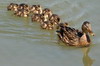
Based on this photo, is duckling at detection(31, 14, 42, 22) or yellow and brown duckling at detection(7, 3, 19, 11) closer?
duckling at detection(31, 14, 42, 22)

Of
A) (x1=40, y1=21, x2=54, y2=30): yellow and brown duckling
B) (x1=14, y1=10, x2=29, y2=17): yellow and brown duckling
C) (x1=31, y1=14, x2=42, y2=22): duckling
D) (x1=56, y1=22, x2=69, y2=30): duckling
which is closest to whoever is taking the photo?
(x1=56, y1=22, x2=69, y2=30): duckling

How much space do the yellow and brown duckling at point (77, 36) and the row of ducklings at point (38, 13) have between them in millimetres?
811

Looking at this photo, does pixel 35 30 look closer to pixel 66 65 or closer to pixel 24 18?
pixel 24 18

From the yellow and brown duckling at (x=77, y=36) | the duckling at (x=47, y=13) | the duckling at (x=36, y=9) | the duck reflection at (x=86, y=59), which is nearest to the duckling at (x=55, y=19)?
the duckling at (x=47, y=13)

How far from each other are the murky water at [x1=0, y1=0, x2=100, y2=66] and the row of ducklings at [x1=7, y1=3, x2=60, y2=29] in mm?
133

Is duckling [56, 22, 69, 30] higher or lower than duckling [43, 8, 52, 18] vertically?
lower

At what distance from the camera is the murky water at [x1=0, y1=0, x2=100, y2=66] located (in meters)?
5.79

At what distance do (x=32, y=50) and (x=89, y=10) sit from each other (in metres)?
2.69

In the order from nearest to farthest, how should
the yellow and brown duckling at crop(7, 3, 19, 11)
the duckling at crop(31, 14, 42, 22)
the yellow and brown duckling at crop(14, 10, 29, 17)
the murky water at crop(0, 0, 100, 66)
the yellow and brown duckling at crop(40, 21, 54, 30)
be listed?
1. the murky water at crop(0, 0, 100, 66)
2. the yellow and brown duckling at crop(40, 21, 54, 30)
3. the duckling at crop(31, 14, 42, 22)
4. the yellow and brown duckling at crop(14, 10, 29, 17)
5. the yellow and brown duckling at crop(7, 3, 19, 11)

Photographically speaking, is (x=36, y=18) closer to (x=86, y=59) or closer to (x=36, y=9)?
(x=36, y=9)

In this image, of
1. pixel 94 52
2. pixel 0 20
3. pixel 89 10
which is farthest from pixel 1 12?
pixel 94 52

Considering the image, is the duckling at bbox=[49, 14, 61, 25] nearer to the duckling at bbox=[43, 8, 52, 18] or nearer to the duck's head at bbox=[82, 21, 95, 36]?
the duckling at bbox=[43, 8, 52, 18]

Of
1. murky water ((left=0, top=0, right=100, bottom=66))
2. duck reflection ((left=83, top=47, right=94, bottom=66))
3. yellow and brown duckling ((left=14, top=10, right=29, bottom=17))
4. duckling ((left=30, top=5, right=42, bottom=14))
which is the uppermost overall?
duckling ((left=30, top=5, right=42, bottom=14))

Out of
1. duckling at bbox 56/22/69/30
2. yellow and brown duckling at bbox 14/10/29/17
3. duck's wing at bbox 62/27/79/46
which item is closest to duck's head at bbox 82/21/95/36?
duck's wing at bbox 62/27/79/46
